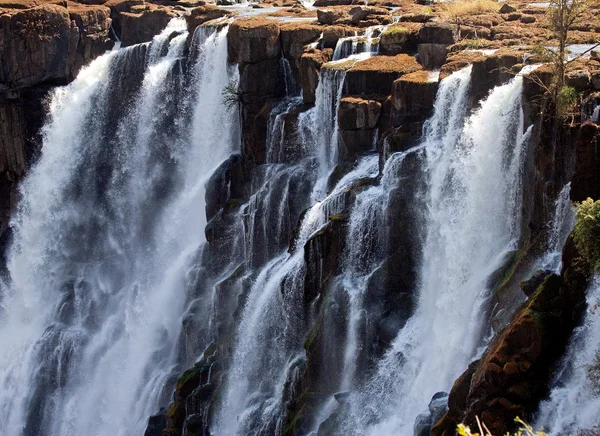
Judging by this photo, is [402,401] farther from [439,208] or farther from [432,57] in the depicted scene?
[432,57]

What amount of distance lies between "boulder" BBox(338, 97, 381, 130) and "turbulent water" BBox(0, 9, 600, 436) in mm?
924

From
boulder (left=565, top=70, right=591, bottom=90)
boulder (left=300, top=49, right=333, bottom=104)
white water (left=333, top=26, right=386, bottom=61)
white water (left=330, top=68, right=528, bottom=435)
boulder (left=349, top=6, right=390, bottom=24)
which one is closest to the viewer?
boulder (left=565, top=70, right=591, bottom=90)

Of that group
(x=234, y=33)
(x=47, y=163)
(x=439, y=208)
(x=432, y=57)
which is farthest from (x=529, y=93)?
(x=47, y=163)

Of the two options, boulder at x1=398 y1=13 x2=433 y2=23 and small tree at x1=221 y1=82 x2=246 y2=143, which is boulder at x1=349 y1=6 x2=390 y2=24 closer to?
boulder at x1=398 y1=13 x2=433 y2=23

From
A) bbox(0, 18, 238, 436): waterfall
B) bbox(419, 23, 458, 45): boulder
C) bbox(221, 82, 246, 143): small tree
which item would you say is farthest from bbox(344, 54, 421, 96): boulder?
bbox(0, 18, 238, 436): waterfall

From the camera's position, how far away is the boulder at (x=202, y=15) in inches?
2157

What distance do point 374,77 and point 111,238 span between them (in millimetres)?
17948

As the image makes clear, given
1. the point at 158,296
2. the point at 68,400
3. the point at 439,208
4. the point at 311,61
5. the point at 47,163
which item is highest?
the point at 311,61

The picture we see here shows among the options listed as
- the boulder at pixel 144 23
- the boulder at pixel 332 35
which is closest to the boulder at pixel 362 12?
the boulder at pixel 332 35

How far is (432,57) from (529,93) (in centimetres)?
923

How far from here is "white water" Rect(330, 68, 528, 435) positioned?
32719 mm

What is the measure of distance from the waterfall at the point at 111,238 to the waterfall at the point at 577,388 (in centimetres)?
2081

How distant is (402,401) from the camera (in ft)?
109

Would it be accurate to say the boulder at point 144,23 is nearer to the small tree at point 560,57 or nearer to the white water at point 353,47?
the white water at point 353,47
